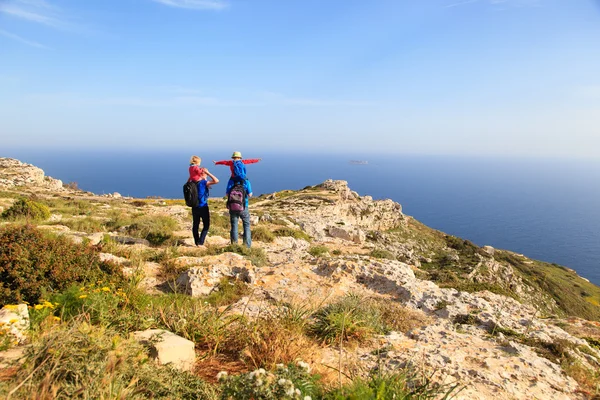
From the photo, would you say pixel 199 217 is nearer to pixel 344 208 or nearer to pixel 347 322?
pixel 347 322

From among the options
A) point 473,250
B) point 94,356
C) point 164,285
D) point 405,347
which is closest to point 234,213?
point 164,285

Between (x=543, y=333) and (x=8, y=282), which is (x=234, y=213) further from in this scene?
(x=543, y=333)

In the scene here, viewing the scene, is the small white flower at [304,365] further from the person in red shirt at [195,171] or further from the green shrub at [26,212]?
the green shrub at [26,212]

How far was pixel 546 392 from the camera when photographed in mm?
3816

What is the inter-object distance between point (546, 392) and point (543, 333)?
84.6 inches

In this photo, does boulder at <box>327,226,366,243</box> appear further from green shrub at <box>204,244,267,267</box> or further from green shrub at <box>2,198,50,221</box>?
green shrub at <box>2,198,50,221</box>

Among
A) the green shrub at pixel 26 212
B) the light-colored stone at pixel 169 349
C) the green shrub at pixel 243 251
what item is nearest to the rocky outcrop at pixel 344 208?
the green shrub at pixel 26 212

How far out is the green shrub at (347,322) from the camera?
4.62 meters

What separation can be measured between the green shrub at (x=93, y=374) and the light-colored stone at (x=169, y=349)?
19cm

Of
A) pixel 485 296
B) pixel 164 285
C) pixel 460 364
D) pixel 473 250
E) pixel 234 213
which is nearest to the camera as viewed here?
pixel 460 364

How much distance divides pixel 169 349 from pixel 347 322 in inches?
96.5

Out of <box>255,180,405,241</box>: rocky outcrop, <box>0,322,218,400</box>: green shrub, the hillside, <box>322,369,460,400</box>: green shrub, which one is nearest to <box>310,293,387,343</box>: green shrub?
the hillside

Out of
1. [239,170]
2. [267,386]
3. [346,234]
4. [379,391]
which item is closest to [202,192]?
[239,170]

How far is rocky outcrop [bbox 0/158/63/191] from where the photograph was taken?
128ft
